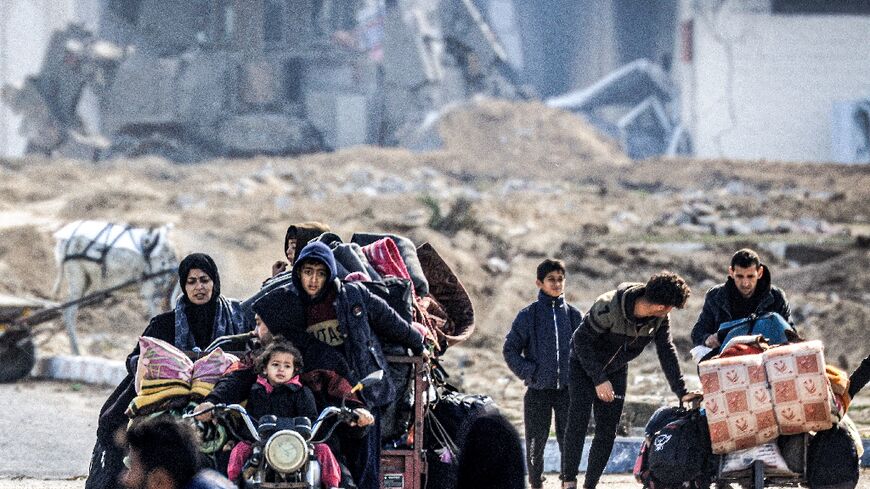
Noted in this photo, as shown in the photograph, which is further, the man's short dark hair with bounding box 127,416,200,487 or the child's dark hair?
the child's dark hair

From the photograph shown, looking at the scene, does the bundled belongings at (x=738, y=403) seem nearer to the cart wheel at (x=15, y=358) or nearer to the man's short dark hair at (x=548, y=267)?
the man's short dark hair at (x=548, y=267)

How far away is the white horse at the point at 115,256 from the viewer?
1875cm

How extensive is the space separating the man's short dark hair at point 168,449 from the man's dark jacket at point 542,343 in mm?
5056

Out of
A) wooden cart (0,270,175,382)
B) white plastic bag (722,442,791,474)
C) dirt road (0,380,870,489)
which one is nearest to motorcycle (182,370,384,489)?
white plastic bag (722,442,791,474)

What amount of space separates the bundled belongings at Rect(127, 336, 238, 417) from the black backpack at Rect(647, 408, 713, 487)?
7.34ft

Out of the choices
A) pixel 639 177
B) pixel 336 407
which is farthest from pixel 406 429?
pixel 639 177

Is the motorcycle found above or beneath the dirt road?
above

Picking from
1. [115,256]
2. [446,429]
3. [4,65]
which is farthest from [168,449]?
[4,65]

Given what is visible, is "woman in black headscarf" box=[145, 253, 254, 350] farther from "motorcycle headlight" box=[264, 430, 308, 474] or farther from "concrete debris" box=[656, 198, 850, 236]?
"concrete debris" box=[656, 198, 850, 236]

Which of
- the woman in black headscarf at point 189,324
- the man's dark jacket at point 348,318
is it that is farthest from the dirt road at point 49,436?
the man's dark jacket at point 348,318

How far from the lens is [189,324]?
7398 millimetres

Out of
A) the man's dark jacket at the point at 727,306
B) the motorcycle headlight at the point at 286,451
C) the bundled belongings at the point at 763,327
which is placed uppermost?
the man's dark jacket at the point at 727,306

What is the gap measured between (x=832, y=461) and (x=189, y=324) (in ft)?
10.3

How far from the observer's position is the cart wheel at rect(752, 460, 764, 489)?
7.23 meters
